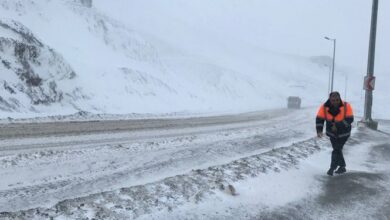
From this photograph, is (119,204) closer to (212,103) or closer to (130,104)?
(130,104)

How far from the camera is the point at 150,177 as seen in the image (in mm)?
7688

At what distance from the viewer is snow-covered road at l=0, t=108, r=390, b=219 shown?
5.85m

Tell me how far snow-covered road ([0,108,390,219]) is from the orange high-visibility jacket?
37.7 inches

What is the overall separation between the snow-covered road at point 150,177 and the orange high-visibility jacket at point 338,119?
3.14 ft

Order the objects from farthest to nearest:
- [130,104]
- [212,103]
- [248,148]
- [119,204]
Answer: [212,103] < [130,104] < [248,148] < [119,204]

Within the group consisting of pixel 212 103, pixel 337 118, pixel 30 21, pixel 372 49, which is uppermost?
pixel 30 21

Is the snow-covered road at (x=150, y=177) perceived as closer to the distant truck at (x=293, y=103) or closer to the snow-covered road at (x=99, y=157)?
the snow-covered road at (x=99, y=157)

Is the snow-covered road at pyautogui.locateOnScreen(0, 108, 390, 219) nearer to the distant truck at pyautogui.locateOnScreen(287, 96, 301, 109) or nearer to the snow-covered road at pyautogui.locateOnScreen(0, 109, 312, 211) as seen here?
the snow-covered road at pyautogui.locateOnScreen(0, 109, 312, 211)

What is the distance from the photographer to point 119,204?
579cm

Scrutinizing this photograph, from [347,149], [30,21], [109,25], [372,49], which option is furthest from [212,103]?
[347,149]

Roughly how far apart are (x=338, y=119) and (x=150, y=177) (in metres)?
3.84

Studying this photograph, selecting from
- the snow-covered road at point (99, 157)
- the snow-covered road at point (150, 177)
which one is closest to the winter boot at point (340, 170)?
the snow-covered road at point (150, 177)

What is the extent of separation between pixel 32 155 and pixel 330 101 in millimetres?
6018

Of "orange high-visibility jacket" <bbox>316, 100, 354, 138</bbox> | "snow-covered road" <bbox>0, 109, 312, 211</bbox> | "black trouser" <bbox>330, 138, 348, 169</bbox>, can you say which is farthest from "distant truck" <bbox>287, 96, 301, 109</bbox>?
"orange high-visibility jacket" <bbox>316, 100, 354, 138</bbox>
